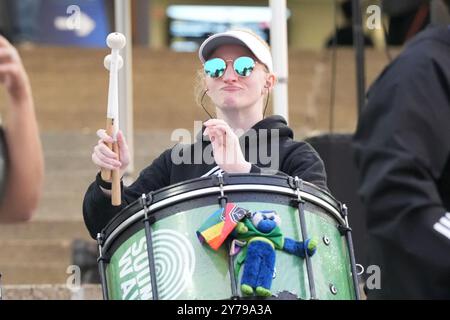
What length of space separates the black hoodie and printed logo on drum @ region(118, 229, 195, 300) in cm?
45

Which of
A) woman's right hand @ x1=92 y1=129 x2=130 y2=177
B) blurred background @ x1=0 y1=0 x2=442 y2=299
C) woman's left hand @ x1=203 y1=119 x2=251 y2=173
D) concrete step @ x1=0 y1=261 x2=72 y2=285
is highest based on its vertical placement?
blurred background @ x1=0 y1=0 x2=442 y2=299

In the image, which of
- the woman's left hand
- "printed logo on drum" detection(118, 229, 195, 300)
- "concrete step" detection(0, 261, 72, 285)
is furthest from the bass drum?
"concrete step" detection(0, 261, 72, 285)

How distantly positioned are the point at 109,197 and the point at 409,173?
4.96ft

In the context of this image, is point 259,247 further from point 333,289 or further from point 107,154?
point 107,154

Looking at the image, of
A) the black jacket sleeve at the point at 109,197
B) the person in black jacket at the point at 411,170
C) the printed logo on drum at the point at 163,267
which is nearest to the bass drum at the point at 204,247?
the printed logo on drum at the point at 163,267

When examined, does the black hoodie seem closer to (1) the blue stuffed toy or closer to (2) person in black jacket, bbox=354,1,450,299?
(1) the blue stuffed toy

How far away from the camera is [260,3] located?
13.1 metres

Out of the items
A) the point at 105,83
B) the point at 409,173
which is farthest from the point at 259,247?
the point at 105,83

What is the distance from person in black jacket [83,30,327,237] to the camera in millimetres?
4148

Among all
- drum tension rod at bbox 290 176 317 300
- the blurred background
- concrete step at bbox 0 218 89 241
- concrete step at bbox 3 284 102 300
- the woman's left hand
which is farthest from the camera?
concrete step at bbox 0 218 89 241

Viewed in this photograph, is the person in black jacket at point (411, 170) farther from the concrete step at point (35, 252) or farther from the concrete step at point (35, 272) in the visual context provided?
the concrete step at point (35, 252)

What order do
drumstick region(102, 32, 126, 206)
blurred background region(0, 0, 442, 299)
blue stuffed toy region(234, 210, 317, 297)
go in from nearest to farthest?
blue stuffed toy region(234, 210, 317, 297)
drumstick region(102, 32, 126, 206)
blurred background region(0, 0, 442, 299)
